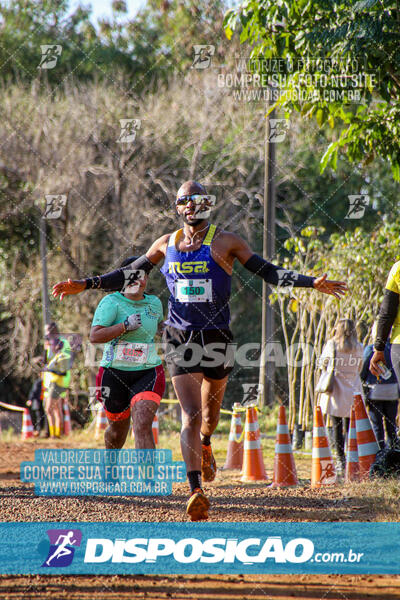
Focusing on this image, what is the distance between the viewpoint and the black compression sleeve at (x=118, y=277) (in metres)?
5.79

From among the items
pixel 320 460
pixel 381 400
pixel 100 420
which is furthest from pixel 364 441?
pixel 100 420

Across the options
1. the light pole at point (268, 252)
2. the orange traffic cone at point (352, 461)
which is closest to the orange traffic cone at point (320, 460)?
the orange traffic cone at point (352, 461)

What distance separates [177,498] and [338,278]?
580 cm

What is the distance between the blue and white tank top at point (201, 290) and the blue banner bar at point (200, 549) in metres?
1.38

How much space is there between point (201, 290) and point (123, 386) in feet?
4.90

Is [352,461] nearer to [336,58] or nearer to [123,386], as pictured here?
[123,386]

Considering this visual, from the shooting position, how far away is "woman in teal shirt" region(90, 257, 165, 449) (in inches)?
252

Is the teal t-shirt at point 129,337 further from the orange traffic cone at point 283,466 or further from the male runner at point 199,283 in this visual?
the orange traffic cone at point 283,466

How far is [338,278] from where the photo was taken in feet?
36.8

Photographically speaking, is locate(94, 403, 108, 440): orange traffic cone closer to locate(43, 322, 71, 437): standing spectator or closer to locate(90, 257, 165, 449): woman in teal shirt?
locate(43, 322, 71, 437): standing spectator

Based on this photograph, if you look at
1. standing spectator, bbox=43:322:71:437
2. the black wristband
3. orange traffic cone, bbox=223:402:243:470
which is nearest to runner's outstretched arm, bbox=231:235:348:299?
the black wristband

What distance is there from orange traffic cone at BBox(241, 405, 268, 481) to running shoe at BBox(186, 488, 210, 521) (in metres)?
2.95

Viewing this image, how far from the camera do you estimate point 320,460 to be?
24.1 ft

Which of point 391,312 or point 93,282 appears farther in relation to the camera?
point 391,312
